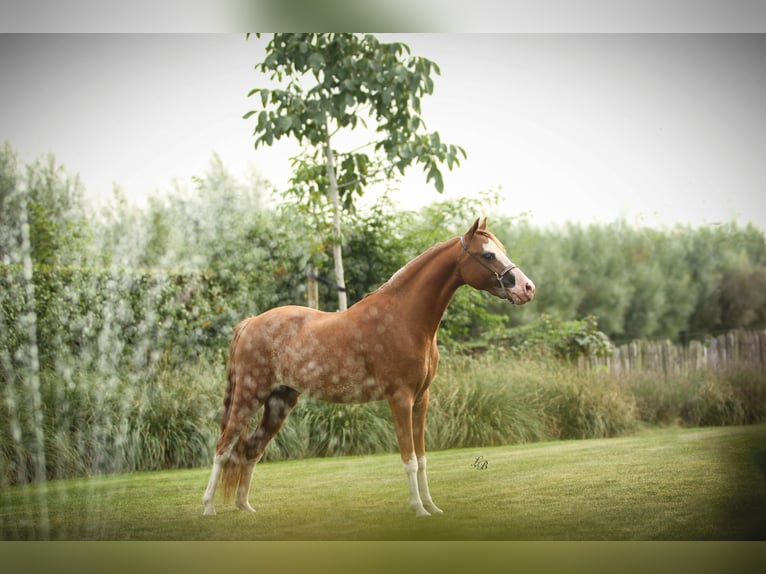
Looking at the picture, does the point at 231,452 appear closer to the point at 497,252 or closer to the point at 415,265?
the point at 415,265

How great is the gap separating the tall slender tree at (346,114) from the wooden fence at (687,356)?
155 cm

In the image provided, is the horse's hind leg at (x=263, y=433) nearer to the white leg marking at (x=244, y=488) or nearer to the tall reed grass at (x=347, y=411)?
the white leg marking at (x=244, y=488)

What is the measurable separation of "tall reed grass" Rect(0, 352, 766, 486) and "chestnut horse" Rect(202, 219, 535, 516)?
215 mm

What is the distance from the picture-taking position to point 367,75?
4.70 m

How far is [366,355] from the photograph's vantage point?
429cm

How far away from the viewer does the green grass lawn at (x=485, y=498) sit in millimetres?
4363

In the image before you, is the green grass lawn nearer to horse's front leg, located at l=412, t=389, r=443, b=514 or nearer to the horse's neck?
horse's front leg, located at l=412, t=389, r=443, b=514

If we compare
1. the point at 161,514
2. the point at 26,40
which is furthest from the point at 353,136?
the point at 161,514

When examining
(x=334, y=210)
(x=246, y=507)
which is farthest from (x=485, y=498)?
(x=334, y=210)

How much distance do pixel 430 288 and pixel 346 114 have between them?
1.29 metres

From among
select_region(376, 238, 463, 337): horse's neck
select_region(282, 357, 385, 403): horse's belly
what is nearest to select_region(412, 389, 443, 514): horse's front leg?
select_region(282, 357, 385, 403): horse's belly

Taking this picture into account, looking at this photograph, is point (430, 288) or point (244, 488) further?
point (244, 488)

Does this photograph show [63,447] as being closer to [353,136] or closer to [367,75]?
[353,136]

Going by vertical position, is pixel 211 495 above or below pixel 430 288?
Result: below
